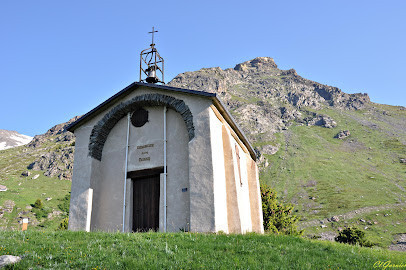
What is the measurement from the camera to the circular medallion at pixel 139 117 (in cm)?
1645

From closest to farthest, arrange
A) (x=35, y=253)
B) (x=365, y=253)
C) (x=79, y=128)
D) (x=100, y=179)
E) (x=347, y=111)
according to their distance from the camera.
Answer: (x=35, y=253) → (x=365, y=253) → (x=100, y=179) → (x=79, y=128) → (x=347, y=111)

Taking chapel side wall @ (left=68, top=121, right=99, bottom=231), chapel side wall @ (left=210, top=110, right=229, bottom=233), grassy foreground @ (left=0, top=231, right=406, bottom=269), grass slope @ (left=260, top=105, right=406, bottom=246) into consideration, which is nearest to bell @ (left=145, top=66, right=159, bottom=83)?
chapel side wall @ (left=68, top=121, right=99, bottom=231)

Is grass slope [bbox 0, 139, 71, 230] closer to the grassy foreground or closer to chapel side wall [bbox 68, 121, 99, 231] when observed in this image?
chapel side wall [bbox 68, 121, 99, 231]

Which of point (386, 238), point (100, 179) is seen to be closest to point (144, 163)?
point (100, 179)

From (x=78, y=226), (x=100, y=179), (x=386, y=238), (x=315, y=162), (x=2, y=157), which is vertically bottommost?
(x=386, y=238)

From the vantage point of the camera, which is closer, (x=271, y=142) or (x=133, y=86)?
(x=133, y=86)

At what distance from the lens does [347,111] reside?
18175 cm

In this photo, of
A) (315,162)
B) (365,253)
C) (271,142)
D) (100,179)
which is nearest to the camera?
(365,253)

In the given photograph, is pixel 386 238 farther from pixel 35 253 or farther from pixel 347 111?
pixel 347 111

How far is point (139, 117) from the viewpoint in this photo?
1662 cm

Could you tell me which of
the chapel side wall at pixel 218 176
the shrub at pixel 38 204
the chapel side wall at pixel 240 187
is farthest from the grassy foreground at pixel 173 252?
the shrub at pixel 38 204

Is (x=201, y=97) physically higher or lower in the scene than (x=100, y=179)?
higher

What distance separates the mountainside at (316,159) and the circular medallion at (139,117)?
2429 inches

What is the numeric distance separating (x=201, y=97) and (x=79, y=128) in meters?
7.26
